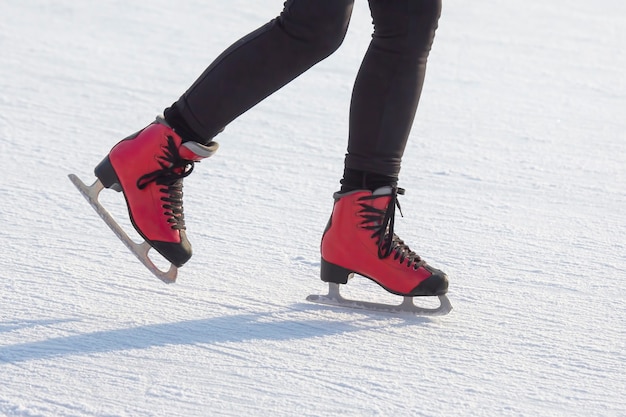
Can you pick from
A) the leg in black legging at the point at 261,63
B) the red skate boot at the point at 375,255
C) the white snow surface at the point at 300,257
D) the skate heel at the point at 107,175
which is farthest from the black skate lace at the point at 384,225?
the skate heel at the point at 107,175

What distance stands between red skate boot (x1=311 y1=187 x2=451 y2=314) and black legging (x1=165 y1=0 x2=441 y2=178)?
6cm

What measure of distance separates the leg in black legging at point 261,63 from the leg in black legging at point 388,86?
68 mm

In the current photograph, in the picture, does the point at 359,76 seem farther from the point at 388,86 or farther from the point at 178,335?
the point at 178,335

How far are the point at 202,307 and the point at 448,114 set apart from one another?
2055 mm

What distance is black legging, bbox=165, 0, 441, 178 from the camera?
1.79 m

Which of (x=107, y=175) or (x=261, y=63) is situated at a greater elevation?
(x=261, y=63)

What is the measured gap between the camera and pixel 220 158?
2910 mm

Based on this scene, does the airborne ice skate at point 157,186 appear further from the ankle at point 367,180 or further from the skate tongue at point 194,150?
the ankle at point 367,180

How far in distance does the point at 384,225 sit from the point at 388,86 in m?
0.23

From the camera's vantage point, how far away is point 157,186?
1.88 meters

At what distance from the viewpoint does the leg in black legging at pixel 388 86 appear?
1810mm

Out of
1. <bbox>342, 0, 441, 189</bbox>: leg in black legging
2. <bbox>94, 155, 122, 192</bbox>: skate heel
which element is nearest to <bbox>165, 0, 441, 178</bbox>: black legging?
<bbox>342, 0, 441, 189</bbox>: leg in black legging

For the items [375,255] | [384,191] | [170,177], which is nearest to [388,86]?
[384,191]

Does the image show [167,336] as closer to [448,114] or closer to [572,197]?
[572,197]
